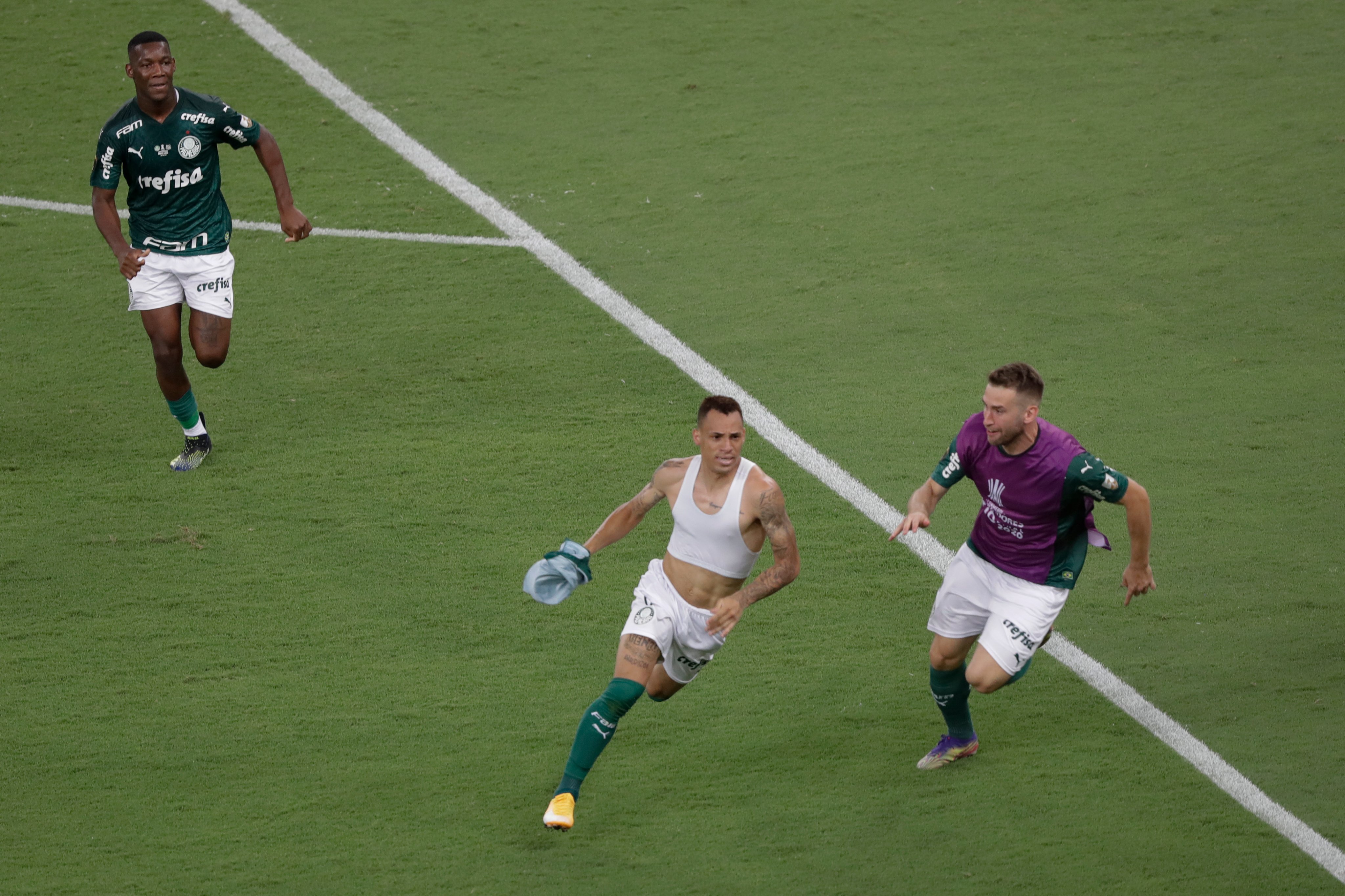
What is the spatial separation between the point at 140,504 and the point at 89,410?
1.27 metres

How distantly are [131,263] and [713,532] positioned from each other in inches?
154

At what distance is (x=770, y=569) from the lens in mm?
6133

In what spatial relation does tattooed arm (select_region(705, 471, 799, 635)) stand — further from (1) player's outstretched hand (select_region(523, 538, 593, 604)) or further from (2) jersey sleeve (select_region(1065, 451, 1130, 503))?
(2) jersey sleeve (select_region(1065, 451, 1130, 503))

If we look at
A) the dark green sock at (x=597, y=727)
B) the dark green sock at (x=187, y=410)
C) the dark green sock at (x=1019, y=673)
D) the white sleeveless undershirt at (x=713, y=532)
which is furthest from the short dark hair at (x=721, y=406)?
the dark green sock at (x=187, y=410)

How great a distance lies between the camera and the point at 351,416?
31.5ft

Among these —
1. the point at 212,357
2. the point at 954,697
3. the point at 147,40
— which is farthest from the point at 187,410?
the point at 954,697

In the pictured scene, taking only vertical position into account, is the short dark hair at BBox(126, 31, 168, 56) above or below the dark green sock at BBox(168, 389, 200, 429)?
above

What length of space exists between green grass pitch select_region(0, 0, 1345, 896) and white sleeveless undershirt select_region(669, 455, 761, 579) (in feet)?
3.15

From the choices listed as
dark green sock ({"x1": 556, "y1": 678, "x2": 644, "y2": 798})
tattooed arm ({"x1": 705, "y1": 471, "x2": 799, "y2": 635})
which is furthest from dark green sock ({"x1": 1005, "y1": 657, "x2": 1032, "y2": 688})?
dark green sock ({"x1": 556, "y1": 678, "x2": 644, "y2": 798})

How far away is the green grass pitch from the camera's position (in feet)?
20.9

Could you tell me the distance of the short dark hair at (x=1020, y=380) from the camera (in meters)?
6.12

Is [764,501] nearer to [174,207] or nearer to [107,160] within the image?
[174,207]

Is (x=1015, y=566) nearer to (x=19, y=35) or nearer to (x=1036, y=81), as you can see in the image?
(x=1036, y=81)

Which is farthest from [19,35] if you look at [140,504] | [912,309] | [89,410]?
[912,309]
